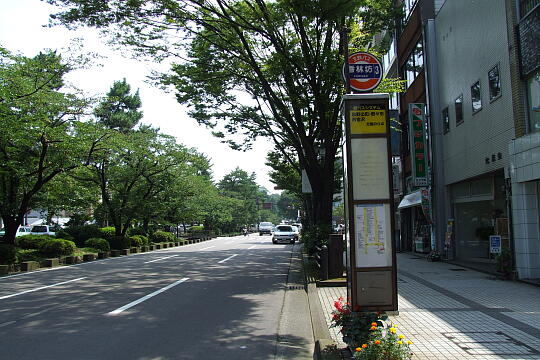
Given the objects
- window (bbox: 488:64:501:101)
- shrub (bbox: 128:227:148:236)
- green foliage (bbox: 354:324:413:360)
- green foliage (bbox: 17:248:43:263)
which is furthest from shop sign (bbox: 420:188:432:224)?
shrub (bbox: 128:227:148:236)

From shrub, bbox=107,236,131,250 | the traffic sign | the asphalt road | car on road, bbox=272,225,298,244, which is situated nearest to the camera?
the asphalt road

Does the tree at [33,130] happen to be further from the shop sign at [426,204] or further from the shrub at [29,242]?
the shop sign at [426,204]

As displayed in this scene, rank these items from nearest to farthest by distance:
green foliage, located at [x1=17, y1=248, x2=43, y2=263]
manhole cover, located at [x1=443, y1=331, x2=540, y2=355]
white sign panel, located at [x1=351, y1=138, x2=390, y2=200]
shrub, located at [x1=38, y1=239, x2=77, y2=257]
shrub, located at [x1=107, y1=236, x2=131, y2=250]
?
manhole cover, located at [x1=443, y1=331, x2=540, y2=355] < white sign panel, located at [x1=351, y1=138, x2=390, y2=200] < green foliage, located at [x1=17, y1=248, x2=43, y2=263] < shrub, located at [x1=38, y1=239, x2=77, y2=257] < shrub, located at [x1=107, y1=236, x2=131, y2=250]

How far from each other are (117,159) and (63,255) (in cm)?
912

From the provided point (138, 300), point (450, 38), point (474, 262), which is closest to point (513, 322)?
point (138, 300)

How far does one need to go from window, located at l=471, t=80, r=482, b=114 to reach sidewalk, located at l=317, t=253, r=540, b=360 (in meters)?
6.27

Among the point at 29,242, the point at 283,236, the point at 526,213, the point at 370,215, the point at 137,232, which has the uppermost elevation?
the point at 526,213

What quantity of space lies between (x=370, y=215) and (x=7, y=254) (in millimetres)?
16071

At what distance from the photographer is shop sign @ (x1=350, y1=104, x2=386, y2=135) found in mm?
5793

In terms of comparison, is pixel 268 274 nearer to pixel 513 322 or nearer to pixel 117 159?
pixel 513 322

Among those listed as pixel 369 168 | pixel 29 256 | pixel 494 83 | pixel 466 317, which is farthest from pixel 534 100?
pixel 29 256

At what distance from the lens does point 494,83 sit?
14500mm

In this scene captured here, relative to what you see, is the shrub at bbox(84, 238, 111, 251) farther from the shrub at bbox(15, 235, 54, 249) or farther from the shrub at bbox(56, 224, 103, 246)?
the shrub at bbox(56, 224, 103, 246)

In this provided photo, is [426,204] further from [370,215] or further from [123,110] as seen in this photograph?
[123,110]
